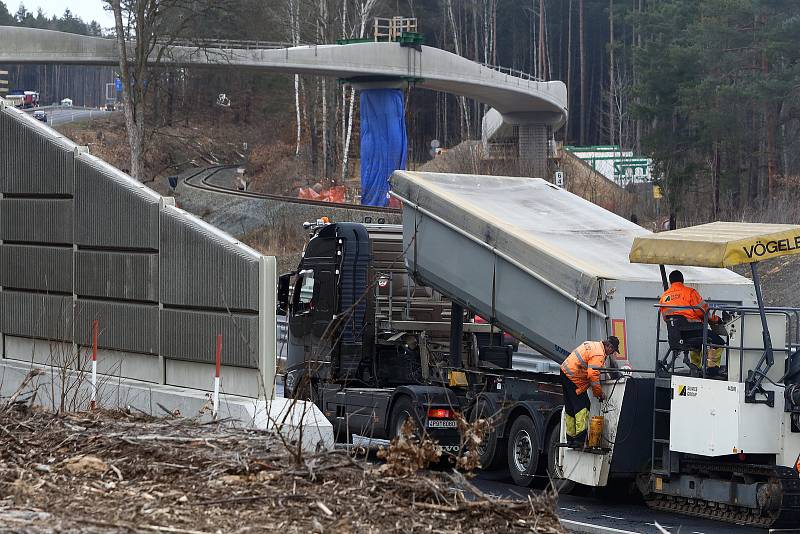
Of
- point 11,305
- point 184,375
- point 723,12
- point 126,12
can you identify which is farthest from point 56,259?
point 723,12

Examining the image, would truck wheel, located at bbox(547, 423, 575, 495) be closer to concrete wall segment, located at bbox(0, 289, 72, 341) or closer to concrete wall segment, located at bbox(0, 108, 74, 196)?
concrete wall segment, located at bbox(0, 289, 72, 341)

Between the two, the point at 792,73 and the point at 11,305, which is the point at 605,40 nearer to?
the point at 792,73

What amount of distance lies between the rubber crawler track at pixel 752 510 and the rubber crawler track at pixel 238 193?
1062 inches

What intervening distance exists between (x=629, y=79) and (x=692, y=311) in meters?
88.6

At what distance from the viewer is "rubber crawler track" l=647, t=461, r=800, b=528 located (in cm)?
1155

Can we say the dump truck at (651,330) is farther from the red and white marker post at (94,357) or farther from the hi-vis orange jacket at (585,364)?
the red and white marker post at (94,357)

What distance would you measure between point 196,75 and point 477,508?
87.0m

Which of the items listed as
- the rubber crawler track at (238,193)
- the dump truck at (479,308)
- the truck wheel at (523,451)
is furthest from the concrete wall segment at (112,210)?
the rubber crawler track at (238,193)

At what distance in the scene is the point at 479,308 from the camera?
15000 millimetres

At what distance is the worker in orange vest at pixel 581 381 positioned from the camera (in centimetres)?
1285

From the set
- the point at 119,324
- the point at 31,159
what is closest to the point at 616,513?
the point at 119,324

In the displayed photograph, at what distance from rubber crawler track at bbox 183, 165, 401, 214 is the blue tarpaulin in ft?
13.6

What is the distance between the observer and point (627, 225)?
16.0 metres

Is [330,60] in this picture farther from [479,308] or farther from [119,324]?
[479,308]
